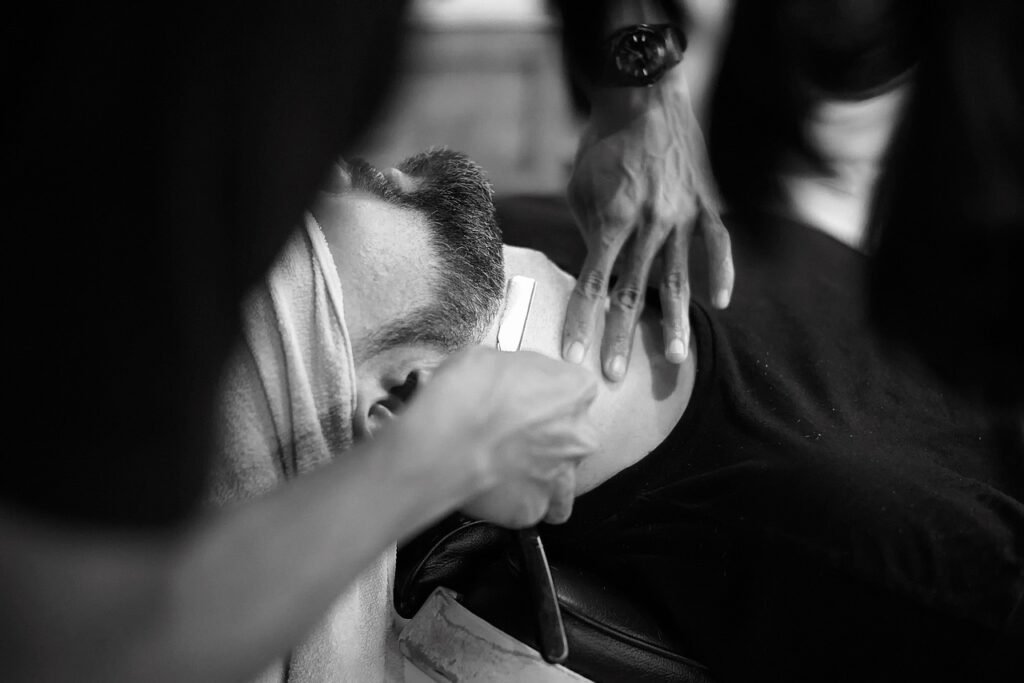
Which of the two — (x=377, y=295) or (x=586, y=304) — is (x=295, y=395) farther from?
(x=586, y=304)

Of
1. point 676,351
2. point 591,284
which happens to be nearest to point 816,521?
point 676,351

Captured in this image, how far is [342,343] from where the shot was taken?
0.85m

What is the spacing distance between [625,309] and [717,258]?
0.15m

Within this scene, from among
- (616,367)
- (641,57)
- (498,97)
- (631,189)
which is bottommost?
(498,97)

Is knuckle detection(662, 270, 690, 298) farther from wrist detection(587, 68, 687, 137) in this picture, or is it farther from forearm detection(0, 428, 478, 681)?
forearm detection(0, 428, 478, 681)

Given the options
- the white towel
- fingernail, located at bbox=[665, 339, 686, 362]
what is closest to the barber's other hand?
fingernail, located at bbox=[665, 339, 686, 362]

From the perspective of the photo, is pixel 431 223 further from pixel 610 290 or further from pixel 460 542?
pixel 460 542

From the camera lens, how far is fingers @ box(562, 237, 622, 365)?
0.98 m

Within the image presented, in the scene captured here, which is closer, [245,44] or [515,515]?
[245,44]

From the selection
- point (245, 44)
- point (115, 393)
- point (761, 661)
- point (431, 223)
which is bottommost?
point (761, 661)

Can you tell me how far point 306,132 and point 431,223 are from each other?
1.64 ft

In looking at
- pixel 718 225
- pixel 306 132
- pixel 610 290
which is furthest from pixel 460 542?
pixel 306 132

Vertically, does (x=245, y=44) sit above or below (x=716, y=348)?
above

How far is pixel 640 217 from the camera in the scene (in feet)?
3.62
